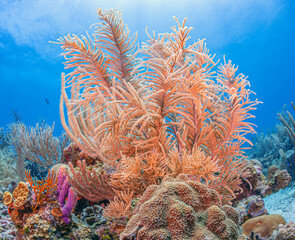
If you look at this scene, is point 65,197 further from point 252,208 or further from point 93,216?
point 252,208

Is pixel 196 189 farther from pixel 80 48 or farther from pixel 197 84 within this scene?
pixel 80 48

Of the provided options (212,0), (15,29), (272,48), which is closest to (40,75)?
(15,29)

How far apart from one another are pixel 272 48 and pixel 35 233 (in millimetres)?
83092

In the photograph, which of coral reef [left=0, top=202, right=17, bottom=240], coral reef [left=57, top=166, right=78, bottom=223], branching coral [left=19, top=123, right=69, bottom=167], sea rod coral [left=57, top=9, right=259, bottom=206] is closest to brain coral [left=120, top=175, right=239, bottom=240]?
sea rod coral [left=57, top=9, right=259, bottom=206]

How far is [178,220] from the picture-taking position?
55.7 inches

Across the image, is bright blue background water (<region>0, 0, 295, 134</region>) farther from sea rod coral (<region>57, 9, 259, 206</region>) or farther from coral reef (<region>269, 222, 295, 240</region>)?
coral reef (<region>269, 222, 295, 240</region>)

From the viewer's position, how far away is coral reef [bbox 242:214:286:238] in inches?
101

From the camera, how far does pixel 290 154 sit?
685 centimetres

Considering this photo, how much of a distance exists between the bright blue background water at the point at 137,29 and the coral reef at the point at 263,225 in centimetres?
1386

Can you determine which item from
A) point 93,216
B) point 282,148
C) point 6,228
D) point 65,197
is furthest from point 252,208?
point 282,148

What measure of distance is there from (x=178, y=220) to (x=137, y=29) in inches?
1751

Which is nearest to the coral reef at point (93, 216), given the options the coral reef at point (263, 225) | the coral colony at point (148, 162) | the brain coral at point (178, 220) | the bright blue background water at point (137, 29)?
the coral colony at point (148, 162)

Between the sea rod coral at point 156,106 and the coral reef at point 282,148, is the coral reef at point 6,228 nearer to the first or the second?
the sea rod coral at point 156,106

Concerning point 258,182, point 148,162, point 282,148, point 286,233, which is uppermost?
point 282,148
